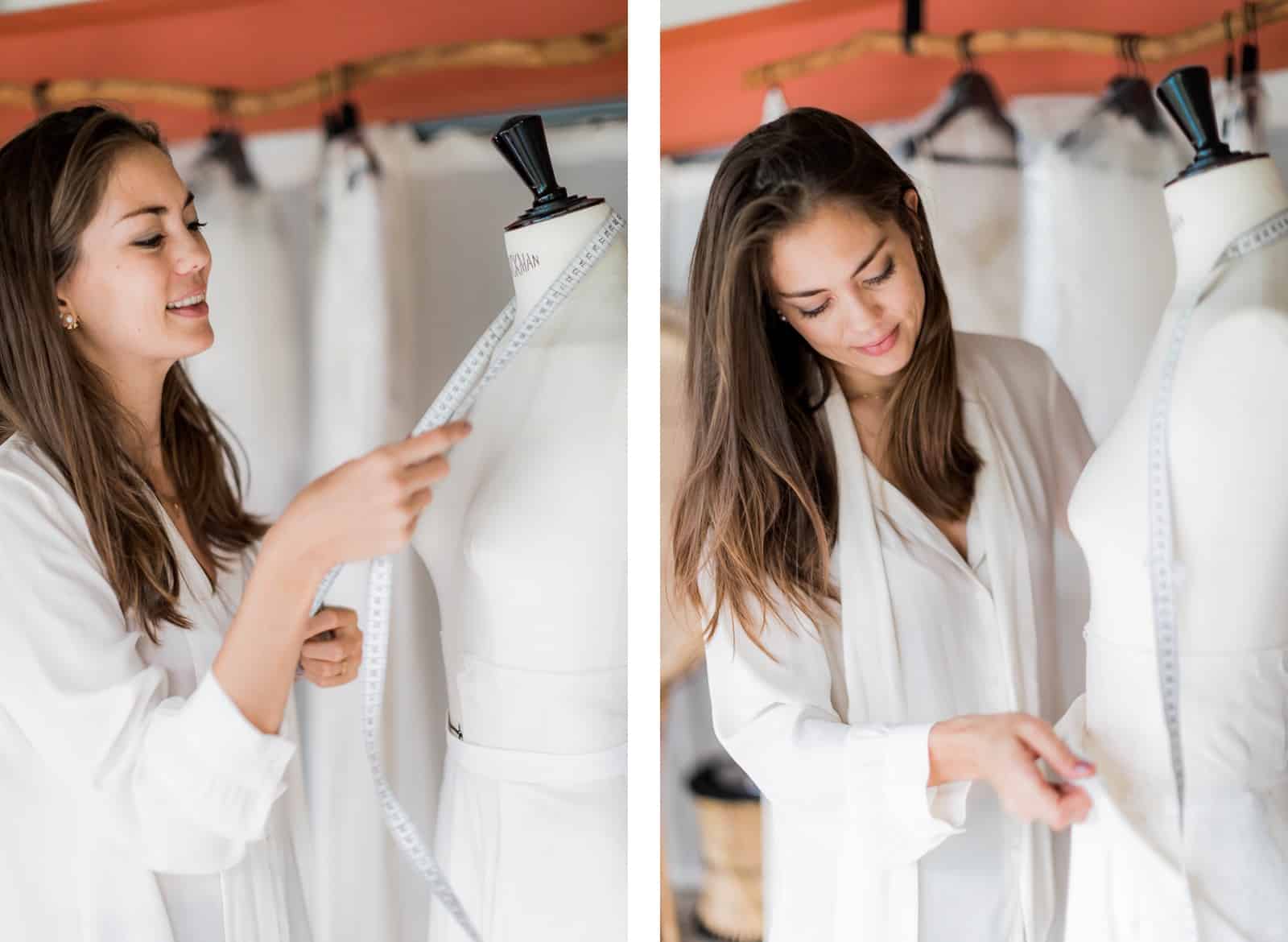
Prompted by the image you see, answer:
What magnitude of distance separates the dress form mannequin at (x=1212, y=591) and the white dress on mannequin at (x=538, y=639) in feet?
1.95

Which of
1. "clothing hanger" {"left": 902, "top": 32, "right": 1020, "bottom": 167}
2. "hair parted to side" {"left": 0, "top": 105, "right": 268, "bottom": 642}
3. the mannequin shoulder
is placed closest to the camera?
the mannequin shoulder

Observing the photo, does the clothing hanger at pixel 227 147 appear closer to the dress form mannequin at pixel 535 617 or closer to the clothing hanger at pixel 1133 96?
the dress form mannequin at pixel 535 617

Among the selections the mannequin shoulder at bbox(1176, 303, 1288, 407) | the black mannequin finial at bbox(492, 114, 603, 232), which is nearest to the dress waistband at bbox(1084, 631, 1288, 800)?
the mannequin shoulder at bbox(1176, 303, 1288, 407)

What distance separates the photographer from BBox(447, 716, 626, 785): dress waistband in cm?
146

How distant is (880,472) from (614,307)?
0.40m

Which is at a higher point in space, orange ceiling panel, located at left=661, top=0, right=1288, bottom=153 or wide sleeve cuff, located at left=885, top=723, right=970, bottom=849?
orange ceiling panel, located at left=661, top=0, right=1288, bottom=153

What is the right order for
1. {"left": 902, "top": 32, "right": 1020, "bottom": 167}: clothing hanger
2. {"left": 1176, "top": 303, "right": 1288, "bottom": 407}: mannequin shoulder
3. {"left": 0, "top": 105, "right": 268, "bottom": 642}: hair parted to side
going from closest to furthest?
{"left": 1176, "top": 303, "right": 1288, "bottom": 407}: mannequin shoulder
{"left": 902, "top": 32, "right": 1020, "bottom": 167}: clothing hanger
{"left": 0, "top": 105, "right": 268, "bottom": 642}: hair parted to side

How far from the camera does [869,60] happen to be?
138 centimetres

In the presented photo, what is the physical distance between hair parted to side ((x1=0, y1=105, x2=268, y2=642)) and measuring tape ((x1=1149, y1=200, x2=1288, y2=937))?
42.6 inches

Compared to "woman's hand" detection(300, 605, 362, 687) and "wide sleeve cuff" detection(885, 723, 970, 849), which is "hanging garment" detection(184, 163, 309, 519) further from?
"wide sleeve cuff" detection(885, 723, 970, 849)

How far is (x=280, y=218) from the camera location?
1.52 m

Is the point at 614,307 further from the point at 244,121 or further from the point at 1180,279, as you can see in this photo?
the point at 1180,279

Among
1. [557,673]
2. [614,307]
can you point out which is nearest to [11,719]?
[557,673]

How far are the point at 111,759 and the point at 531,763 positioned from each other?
1.59 ft
